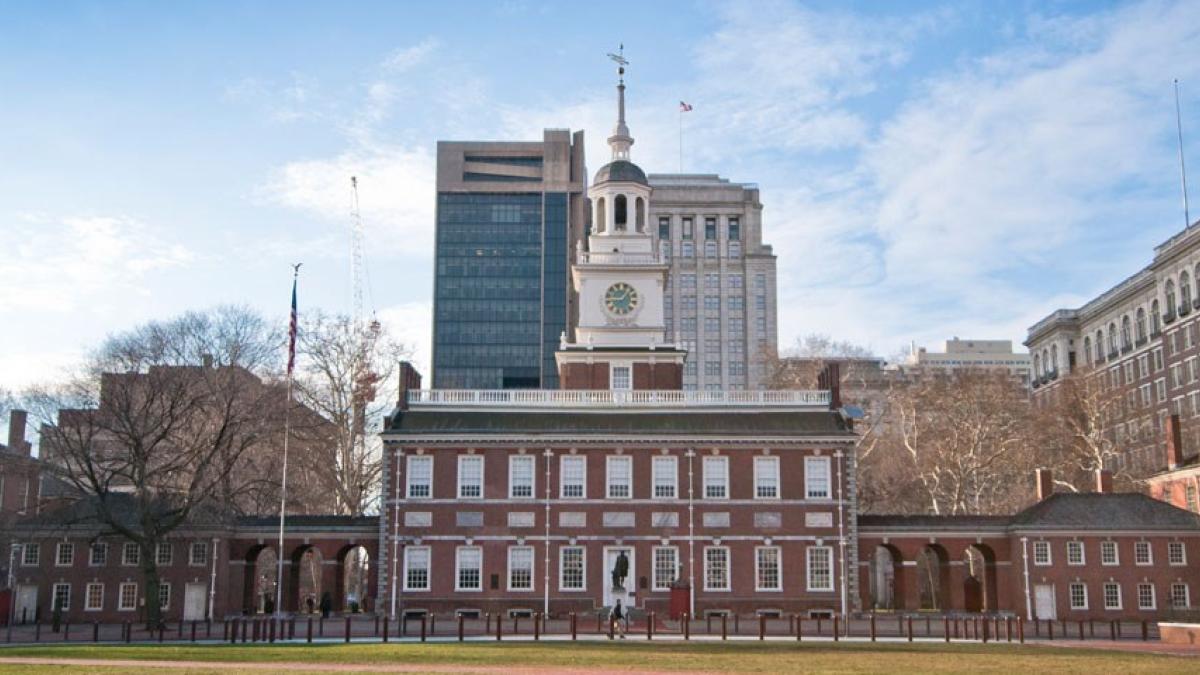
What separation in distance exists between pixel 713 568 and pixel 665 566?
2.14 m

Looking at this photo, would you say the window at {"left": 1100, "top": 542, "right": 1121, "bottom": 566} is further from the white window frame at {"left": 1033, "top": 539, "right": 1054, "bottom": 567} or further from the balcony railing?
the balcony railing

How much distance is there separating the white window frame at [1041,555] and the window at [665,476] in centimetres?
1649

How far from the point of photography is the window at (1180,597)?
56.6 m

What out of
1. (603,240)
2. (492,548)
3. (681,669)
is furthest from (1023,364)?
(681,669)

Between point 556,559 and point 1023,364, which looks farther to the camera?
point 1023,364

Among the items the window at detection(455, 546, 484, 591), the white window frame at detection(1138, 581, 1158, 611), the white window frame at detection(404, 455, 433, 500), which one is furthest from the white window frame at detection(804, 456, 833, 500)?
the white window frame at detection(404, 455, 433, 500)

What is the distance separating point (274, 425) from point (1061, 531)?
119 ft

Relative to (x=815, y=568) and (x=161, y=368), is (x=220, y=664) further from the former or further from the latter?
(x=815, y=568)

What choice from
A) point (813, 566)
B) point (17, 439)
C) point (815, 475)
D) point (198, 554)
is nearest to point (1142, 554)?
point (813, 566)

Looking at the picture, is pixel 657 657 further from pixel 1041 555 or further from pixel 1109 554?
pixel 1109 554

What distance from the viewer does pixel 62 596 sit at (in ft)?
182

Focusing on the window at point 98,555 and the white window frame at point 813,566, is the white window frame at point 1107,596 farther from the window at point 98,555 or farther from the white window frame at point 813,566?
the window at point 98,555

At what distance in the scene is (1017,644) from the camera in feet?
126

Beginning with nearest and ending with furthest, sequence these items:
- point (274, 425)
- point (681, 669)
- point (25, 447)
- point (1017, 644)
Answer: point (681, 669) → point (1017, 644) → point (274, 425) → point (25, 447)
